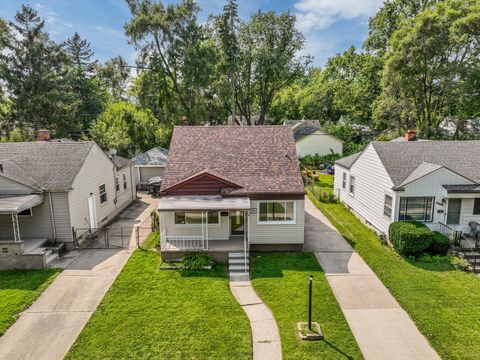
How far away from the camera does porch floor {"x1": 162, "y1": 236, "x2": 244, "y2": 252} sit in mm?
13836

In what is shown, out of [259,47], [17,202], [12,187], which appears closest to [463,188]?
[17,202]

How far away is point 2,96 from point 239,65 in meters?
29.4

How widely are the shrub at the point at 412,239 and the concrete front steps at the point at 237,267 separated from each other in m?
7.37

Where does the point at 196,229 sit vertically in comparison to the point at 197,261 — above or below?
above

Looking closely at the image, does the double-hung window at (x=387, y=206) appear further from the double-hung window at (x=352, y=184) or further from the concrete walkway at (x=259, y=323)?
the concrete walkway at (x=259, y=323)

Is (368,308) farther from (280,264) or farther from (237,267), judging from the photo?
(237,267)

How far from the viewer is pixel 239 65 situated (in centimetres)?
3856

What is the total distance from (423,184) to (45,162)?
20.2 meters

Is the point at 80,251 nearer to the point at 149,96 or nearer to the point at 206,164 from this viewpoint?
the point at 206,164

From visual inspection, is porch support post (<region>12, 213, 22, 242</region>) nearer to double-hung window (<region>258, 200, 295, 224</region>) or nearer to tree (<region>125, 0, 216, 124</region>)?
double-hung window (<region>258, 200, 295, 224</region>)

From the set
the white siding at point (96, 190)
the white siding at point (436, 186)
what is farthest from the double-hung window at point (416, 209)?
the white siding at point (96, 190)

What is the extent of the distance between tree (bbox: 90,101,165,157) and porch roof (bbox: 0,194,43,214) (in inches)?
718

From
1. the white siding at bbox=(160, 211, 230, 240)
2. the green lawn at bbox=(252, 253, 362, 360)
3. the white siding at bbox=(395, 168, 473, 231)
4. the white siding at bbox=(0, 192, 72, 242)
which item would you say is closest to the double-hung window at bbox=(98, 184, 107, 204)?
the white siding at bbox=(0, 192, 72, 242)

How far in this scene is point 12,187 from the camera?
14.6 metres
